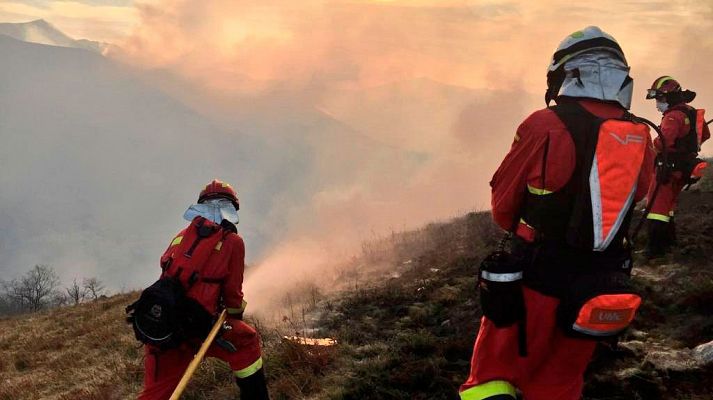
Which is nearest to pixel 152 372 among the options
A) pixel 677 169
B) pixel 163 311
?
pixel 163 311

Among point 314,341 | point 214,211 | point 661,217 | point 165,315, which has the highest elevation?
point 214,211

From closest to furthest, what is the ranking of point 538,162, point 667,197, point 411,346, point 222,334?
point 538,162, point 222,334, point 411,346, point 667,197

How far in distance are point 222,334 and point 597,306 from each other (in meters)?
3.16

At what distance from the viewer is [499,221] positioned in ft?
9.25

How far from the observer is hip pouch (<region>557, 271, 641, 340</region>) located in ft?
7.95

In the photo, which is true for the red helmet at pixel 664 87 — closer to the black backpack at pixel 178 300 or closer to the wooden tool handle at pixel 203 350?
the black backpack at pixel 178 300

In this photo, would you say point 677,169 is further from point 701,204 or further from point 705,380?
point 701,204

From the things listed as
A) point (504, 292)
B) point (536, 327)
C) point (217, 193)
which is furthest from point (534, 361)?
point (217, 193)

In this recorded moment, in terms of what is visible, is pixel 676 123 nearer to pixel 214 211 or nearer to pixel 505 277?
pixel 505 277

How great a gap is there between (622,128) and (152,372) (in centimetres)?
396

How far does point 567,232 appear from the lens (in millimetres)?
2518

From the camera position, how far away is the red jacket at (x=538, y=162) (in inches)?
97.2

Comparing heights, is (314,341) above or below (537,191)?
below

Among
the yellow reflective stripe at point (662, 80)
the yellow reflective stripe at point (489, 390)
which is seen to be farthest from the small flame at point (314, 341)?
the yellow reflective stripe at point (662, 80)
